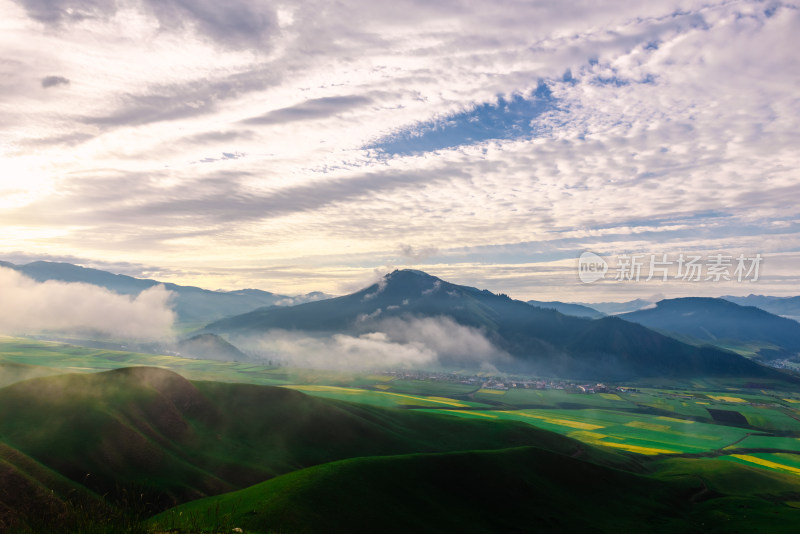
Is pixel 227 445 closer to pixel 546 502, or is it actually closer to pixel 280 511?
pixel 280 511

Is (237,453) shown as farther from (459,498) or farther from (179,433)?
(459,498)

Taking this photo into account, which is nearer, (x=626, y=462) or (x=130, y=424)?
(x=130, y=424)

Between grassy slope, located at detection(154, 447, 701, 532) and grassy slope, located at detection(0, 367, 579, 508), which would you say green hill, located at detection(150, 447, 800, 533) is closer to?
grassy slope, located at detection(154, 447, 701, 532)

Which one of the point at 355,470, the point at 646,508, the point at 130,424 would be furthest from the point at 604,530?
the point at 130,424

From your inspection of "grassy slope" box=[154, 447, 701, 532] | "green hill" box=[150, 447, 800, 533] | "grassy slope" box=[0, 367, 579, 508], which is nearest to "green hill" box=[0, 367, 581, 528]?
"grassy slope" box=[0, 367, 579, 508]

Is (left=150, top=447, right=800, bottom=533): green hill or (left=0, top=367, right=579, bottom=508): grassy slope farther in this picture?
(left=0, top=367, right=579, bottom=508): grassy slope

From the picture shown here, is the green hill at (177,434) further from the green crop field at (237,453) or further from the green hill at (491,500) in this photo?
the green hill at (491,500)

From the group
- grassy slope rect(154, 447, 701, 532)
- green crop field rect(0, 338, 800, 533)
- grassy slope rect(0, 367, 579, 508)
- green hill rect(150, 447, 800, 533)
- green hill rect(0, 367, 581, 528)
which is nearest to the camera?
grassy slope rect(154, 447, 701, 532)

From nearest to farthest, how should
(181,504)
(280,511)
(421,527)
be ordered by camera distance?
(280,511) → (421,527) → (181,504)

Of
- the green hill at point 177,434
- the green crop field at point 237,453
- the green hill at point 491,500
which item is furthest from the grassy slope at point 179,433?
the green hill at point 491,500
